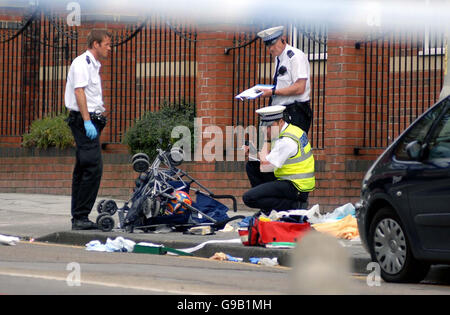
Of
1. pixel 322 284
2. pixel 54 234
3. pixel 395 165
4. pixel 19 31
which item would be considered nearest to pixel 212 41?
pixel 19 31

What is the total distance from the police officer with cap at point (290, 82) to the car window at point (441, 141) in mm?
3233

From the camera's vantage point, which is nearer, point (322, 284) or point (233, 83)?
point (322, 284)

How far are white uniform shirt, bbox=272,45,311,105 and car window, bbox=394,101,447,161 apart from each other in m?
2.88

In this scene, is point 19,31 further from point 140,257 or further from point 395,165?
point 395,165

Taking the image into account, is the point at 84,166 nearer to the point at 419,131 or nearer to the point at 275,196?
the point at 275,196

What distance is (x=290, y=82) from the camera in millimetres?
12094

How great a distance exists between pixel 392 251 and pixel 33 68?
12444 mm

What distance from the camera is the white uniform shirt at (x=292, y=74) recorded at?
39.5 feet

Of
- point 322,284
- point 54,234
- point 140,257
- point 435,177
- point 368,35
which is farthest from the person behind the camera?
point 368,35

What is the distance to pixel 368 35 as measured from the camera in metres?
15.8

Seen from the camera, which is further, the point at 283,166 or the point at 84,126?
the point at 84,126

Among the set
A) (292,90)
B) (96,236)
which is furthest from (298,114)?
(96,236)

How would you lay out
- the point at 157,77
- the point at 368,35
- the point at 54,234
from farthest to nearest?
the point at 157,77 < the point at 368,35 < the point at 54,234

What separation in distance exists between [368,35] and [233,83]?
7.57 feet
